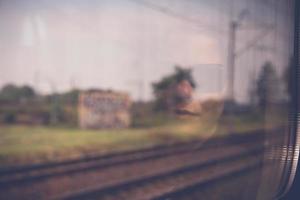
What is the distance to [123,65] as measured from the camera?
517 centimetres

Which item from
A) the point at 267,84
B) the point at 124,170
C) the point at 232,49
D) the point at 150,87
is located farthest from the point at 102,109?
the point at 267,84

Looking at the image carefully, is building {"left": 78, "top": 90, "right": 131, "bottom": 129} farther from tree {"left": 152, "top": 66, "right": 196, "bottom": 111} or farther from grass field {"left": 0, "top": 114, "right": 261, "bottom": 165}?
tree {"left": 152, "top": 66, "right": 196, "bottom": 111}

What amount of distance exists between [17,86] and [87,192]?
1.58 meters

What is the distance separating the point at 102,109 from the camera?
7.81m

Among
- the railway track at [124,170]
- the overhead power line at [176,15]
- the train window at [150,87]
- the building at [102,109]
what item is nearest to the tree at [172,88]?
the train window at [150,87]

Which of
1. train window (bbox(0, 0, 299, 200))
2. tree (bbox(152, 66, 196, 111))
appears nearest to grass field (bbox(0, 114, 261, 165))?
train window (bbox(0, 0, 299, 200))

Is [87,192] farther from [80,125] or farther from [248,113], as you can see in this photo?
[80,125]

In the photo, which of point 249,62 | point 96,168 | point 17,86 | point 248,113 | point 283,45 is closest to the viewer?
point 283,45

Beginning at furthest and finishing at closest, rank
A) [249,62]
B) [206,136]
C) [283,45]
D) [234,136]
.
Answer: [234,136]
[206,136]
[249,62]
[283,45]

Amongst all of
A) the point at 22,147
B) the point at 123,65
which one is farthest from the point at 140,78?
the point at 22,147

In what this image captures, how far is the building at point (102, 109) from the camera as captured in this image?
740 centimetres

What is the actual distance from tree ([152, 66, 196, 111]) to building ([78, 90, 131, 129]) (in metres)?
0.98

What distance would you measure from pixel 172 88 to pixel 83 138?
2.42 meters

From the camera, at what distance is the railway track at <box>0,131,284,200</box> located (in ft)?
12.5
